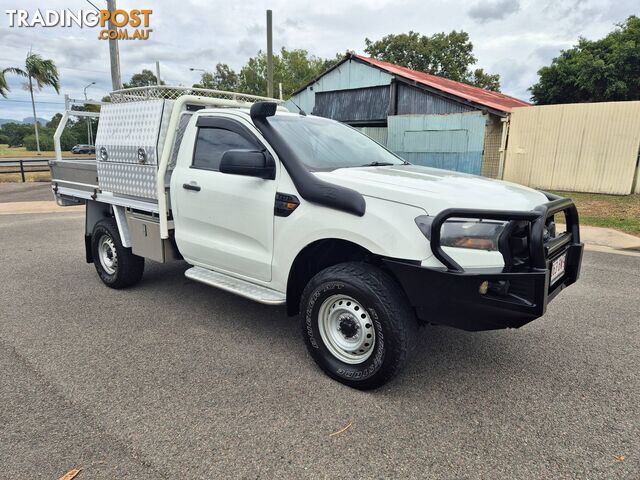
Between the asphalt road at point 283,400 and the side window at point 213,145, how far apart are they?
5.02 feet

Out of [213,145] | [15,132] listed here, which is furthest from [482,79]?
[15,132]

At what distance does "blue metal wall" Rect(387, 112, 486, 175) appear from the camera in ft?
49.7

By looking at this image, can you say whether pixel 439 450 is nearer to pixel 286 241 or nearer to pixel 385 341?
pixel 385 341

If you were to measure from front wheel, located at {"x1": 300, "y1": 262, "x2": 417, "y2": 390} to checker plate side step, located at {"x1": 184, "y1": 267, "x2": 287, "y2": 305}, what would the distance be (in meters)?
0.32

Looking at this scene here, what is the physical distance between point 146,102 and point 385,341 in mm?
3294

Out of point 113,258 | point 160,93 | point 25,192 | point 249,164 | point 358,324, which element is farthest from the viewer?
point 25,192

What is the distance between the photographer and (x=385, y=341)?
2908 millimetres

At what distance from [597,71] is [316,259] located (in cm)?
2483

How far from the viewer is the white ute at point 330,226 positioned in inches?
106

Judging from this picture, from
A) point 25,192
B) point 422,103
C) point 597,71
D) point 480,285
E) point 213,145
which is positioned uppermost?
point 597,71

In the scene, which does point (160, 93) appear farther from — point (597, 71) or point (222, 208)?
point (597, 71)

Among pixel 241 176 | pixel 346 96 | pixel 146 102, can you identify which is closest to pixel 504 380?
pixel 241 176

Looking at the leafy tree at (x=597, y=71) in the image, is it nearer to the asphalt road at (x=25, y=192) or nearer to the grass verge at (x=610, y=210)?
the grass verge at (x=610, y=210)

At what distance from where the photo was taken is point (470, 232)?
107 inches
